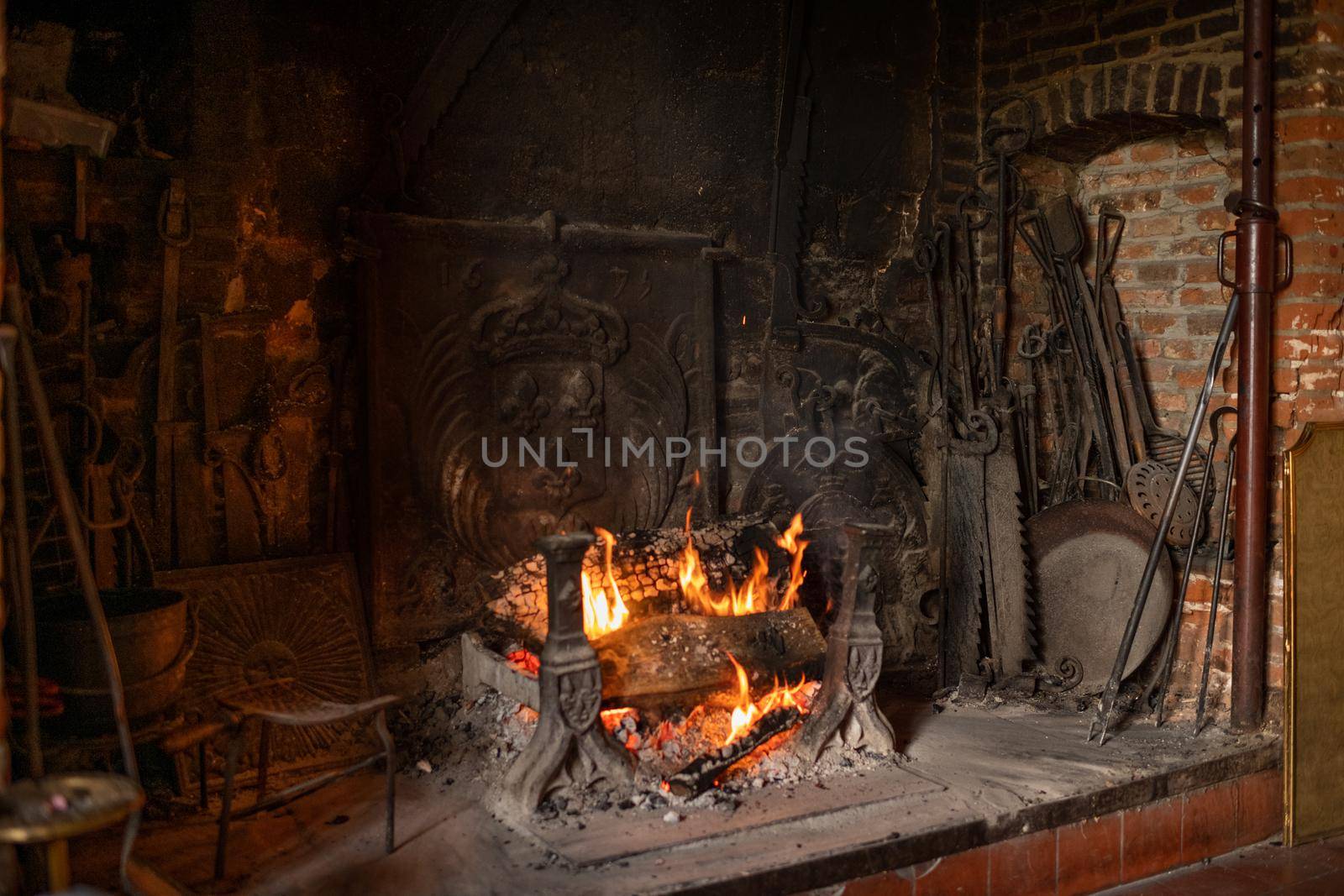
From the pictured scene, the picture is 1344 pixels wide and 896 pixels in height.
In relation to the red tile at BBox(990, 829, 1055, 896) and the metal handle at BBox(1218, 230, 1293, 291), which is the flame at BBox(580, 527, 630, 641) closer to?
the red tile at BBox(990, 829, 1055, 896)

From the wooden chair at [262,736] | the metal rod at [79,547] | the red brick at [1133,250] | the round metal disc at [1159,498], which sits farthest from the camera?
the red brick at [1133,250]

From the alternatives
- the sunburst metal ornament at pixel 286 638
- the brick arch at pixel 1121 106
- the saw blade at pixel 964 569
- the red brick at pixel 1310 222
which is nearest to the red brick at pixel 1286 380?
the red brick at pixel 1310 222

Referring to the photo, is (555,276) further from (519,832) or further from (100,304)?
(519,832)

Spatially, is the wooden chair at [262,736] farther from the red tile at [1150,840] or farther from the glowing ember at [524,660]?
the red tile at [1150,840]

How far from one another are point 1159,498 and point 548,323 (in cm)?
255

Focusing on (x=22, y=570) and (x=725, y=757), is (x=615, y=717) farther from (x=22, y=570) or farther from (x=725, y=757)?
(x=22, y=570)

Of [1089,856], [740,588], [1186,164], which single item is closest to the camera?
[1089,856]

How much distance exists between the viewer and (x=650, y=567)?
4461mm

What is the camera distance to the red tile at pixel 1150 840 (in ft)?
12.7

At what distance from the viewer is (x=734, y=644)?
161 inches

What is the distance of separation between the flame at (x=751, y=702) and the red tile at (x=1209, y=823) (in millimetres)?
1374

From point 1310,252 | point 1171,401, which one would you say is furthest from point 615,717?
point 1310,252

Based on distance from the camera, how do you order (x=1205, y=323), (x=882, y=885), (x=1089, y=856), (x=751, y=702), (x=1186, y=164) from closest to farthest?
(x=882, y=885), (x=1089, y=856), (x=751, y=702), (x=1205, y=323), (x=1186, y=164)

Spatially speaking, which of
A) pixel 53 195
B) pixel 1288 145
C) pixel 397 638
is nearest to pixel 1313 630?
pixel 1288 145
